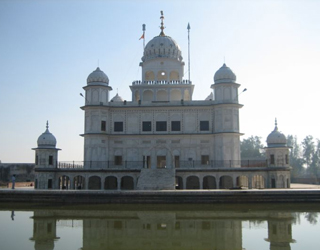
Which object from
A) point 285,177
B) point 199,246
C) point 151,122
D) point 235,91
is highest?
point 235,91

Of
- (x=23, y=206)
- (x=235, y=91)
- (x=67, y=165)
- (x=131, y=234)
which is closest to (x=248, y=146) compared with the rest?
(x=235, y=91)

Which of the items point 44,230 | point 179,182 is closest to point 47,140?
point 179,182

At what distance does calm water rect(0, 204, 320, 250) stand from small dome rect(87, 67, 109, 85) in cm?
1566

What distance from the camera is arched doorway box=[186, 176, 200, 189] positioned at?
3550 cm

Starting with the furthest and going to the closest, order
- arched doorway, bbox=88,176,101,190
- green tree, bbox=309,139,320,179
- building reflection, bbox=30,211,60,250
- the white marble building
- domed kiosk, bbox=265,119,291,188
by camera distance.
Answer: green tree, bbox=309,139,320,179 → arched doorway, bbox=88,176,101,190 → the white marble building → domed kiosk, bbox=265,119,291,188 → building reflection, bbox=30,211,60,250

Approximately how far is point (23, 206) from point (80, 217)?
7.79 meters

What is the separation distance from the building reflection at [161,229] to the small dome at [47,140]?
40.5 feet

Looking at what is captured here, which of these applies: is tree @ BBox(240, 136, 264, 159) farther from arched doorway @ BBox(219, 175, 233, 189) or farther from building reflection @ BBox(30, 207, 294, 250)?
building reflection @ BBox(30, 207, 294, 250)

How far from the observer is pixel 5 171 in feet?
172

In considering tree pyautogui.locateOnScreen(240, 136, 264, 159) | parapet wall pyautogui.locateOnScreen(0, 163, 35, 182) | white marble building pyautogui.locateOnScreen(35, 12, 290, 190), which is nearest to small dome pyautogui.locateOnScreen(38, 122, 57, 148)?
white marble building pyautogui.locateOnScreen(35, 12, 290, 190)

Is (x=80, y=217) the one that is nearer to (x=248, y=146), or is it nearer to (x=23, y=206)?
(x=23, y=206)

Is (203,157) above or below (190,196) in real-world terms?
above

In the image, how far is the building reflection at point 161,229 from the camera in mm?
14957

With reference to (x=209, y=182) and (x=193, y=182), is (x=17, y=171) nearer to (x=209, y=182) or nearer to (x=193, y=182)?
(x=193, y=182)
